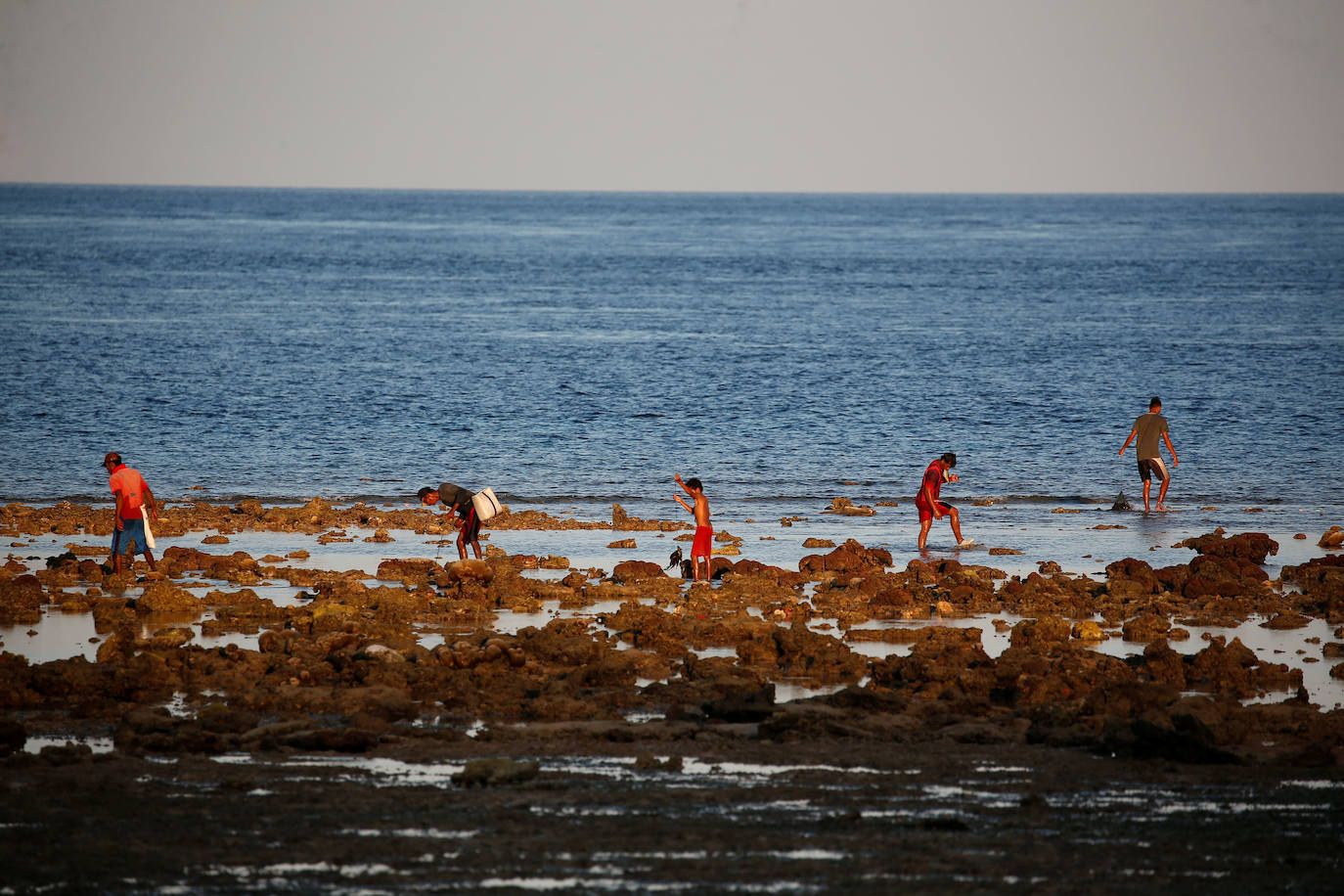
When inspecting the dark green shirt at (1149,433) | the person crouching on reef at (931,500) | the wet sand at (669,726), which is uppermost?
the dark green shirt at (1149,433)

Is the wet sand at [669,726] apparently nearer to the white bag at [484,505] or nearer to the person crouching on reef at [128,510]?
the person crouching on reef at [128,510]

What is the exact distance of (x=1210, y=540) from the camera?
21.4 metres

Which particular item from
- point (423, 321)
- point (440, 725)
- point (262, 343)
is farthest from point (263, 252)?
point (440, 725)

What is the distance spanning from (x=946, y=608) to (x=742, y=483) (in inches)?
560

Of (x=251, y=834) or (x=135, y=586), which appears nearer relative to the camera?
(x=251, y=834)

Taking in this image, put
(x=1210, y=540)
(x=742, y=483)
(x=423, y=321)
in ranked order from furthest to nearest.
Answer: (x=423, y=321) < (x=742, y=483) < (x=1210, y=540)

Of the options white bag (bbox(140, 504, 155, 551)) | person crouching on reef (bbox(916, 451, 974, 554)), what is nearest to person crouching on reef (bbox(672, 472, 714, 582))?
person crouching on reef (bbox(916, 451, 974, 554))

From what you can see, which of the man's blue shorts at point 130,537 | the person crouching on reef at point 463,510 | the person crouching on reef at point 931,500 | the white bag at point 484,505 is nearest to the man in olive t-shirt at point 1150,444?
the person crouching on reef at point 931,500

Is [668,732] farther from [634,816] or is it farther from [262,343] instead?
[262,343]

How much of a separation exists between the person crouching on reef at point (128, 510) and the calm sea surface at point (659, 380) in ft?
32.7

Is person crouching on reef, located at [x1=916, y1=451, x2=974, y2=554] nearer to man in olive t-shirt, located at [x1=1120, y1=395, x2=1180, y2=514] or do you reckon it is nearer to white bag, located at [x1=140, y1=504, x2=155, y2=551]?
man in olive t-shirt, located at [x1=1120, y1=395, x2=1180, y2=514]

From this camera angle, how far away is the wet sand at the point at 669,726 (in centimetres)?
877

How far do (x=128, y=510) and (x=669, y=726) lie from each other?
406 inches

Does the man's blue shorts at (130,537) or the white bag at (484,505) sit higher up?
the white bag at (484,505)
